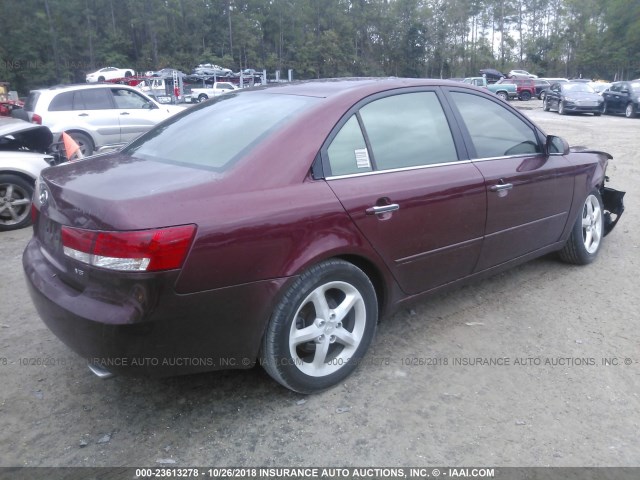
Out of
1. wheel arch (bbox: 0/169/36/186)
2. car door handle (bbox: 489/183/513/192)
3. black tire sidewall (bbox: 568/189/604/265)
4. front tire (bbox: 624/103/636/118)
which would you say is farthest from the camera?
front tire (bbox: 624/103/636/118)

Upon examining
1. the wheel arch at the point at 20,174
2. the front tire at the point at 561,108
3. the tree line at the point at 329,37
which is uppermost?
the tree line at the point at 329,37

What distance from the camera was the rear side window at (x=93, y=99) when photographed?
1093 cm

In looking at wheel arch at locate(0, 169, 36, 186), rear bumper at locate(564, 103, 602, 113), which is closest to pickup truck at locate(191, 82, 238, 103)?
rear bumper at locate(564, 103, 602, 113)

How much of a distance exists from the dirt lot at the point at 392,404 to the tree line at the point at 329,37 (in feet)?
205

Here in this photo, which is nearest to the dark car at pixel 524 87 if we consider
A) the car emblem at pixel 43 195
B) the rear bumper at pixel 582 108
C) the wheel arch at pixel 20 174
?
the rear bumper at pixel 582 108

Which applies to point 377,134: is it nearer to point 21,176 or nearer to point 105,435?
point 105,435

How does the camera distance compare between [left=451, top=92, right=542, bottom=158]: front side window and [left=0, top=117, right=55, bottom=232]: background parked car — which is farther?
[left=0, top=117, right=55, bottom=232]: background parked car

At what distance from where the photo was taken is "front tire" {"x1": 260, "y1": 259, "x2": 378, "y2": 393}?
2.61m

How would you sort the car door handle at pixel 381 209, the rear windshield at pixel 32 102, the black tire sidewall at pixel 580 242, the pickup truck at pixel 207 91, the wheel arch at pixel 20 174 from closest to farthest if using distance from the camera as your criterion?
the car door handle at pixel 381 209, the black tire sidewall at pixel 580 242, the wheel arch at pixel 20 174, the rear windshield at pixel 32 102, the pickup truck at pixel 207 91

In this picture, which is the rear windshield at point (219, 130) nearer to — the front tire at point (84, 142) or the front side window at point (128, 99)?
the front tire at point (84, 142)

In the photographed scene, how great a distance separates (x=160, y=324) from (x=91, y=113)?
391 inches

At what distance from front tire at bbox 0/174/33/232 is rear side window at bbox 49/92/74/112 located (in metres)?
4.97

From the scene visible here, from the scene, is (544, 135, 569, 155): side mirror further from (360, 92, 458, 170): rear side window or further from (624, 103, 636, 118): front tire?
(624, 103, 636, 118): front tire

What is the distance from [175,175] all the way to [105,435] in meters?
1.25
